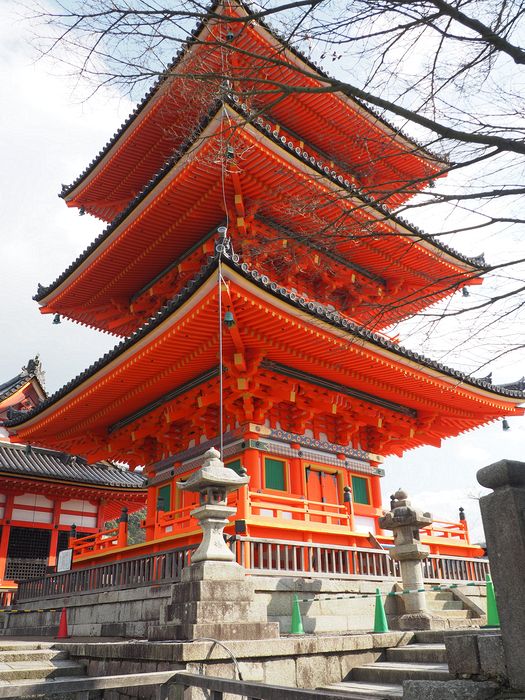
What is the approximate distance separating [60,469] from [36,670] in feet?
49.7

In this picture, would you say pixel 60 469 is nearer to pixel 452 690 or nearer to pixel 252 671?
pixel 252 671

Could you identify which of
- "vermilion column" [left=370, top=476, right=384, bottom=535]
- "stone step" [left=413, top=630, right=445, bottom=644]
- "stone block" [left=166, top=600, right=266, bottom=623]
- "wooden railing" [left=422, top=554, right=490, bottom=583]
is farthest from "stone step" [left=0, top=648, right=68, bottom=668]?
"vermilion column" [left=370, top=476, right=384, bottom=535]

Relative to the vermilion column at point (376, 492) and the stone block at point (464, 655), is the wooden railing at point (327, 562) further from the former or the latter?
the stone block at point (464, 655)

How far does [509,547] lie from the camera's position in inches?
142

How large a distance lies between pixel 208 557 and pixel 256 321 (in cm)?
500

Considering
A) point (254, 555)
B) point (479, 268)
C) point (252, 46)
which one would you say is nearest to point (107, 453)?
point (254, 555)

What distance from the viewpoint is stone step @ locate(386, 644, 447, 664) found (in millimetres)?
6727

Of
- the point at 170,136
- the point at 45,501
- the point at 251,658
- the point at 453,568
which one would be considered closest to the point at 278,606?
the point at 251,658

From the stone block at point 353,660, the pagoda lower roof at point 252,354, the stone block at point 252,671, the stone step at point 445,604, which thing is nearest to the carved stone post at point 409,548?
the stone step at point 445,604

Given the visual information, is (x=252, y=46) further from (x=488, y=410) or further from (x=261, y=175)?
(x=488, y=410)

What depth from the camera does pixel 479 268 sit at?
222 inches

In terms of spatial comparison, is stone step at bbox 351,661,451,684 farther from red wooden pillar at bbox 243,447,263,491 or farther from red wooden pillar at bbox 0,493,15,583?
red wooden pillar at bbox 0,493,15,583

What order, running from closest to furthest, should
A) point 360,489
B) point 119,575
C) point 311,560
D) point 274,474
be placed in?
point 311,560 < point 119,575 < point 274,474 < point 360,489

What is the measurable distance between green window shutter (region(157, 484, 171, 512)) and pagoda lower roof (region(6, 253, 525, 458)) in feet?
7.21
